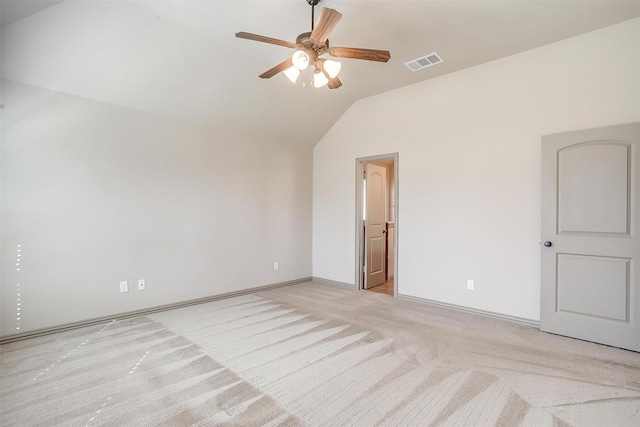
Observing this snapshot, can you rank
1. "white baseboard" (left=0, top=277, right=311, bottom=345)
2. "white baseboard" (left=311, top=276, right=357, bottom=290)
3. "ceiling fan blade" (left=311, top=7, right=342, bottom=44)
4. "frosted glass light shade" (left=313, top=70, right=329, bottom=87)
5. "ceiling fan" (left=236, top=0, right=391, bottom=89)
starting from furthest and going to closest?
"white baseboard" (left=311, top=276, right=357, bottom=290) < "white baseboard" (left=0, top=277, right=311, bottom=345) < "frosted glass light shade" (left=313, top=70, right=329, bottom=87) < "ceiling fan" (left=236, top=0, right=391, bottom=89) < "ceiling fan blade" (left=311, top=7, right=342, bottom=44)

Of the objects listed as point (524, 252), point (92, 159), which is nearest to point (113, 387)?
point (92, 159)

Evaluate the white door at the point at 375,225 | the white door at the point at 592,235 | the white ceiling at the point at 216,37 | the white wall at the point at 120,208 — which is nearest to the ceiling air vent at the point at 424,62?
the white ceiling at the point at 216,37

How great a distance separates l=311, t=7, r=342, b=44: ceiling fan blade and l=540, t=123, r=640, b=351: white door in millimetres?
2578

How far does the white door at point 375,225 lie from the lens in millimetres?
5168

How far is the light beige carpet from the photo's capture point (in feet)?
6.25

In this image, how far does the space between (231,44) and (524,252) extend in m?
3.90

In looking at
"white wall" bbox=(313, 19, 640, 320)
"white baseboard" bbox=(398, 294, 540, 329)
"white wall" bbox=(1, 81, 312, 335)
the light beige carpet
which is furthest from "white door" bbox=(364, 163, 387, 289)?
the light beige carpet

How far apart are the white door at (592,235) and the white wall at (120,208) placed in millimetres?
3728

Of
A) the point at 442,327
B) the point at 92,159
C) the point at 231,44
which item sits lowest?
the point at 442,327

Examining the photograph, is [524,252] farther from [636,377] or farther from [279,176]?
[279,176]

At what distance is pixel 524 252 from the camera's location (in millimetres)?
3453

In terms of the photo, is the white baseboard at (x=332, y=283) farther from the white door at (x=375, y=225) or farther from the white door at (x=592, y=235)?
the white door at (x=592, y=235)

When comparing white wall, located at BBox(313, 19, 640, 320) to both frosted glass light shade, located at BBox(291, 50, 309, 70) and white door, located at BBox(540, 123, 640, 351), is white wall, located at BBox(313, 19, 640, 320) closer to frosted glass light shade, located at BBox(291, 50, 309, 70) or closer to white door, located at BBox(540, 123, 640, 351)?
white door, located at BBox(540, 123, 640, 351)

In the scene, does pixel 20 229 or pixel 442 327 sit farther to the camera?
pixel 442 327
